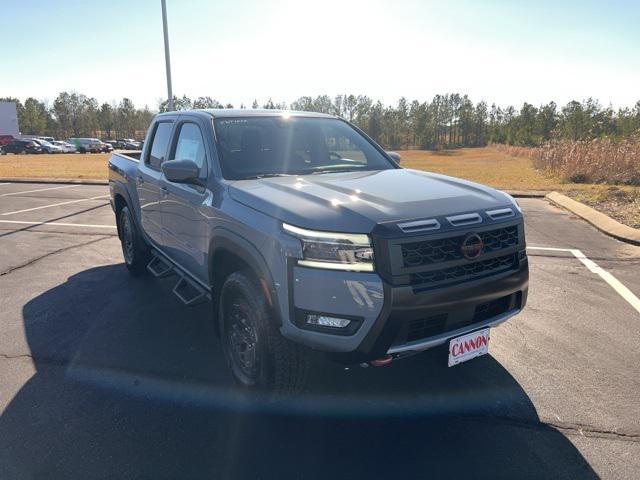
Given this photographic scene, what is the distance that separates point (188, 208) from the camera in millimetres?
3965

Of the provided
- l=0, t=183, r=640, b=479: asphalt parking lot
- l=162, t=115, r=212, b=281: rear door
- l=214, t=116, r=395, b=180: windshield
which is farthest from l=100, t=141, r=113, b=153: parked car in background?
l=214, t=116, r=395, b=180: windshield

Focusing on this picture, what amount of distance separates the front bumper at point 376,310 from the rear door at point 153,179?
2616 mm

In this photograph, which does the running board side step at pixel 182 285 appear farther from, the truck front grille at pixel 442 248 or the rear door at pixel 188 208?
the truck front grille at pixel 442 248

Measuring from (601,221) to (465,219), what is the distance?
8.09 m

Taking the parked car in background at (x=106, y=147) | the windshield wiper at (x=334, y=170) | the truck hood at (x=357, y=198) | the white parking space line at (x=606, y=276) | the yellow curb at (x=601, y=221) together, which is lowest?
the parked car in background at (x=106, y=147)

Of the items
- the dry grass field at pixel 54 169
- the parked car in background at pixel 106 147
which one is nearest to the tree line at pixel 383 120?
the parked car in background at pixel 106 147

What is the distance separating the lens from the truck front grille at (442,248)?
8.57ft

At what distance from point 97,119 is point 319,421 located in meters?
96.4

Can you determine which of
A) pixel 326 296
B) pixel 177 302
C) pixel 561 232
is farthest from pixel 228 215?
pixel 561 232

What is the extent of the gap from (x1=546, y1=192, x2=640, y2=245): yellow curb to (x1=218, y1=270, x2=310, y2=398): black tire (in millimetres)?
7130

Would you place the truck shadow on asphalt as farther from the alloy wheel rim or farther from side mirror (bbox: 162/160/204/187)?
side mirror (bbox: 162/160/204/187)

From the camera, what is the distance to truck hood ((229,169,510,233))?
2.65m

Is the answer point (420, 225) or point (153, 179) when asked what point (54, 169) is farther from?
point (420, 225)

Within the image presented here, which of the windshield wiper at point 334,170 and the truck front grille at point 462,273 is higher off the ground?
the windshield wiper at point 334,170
